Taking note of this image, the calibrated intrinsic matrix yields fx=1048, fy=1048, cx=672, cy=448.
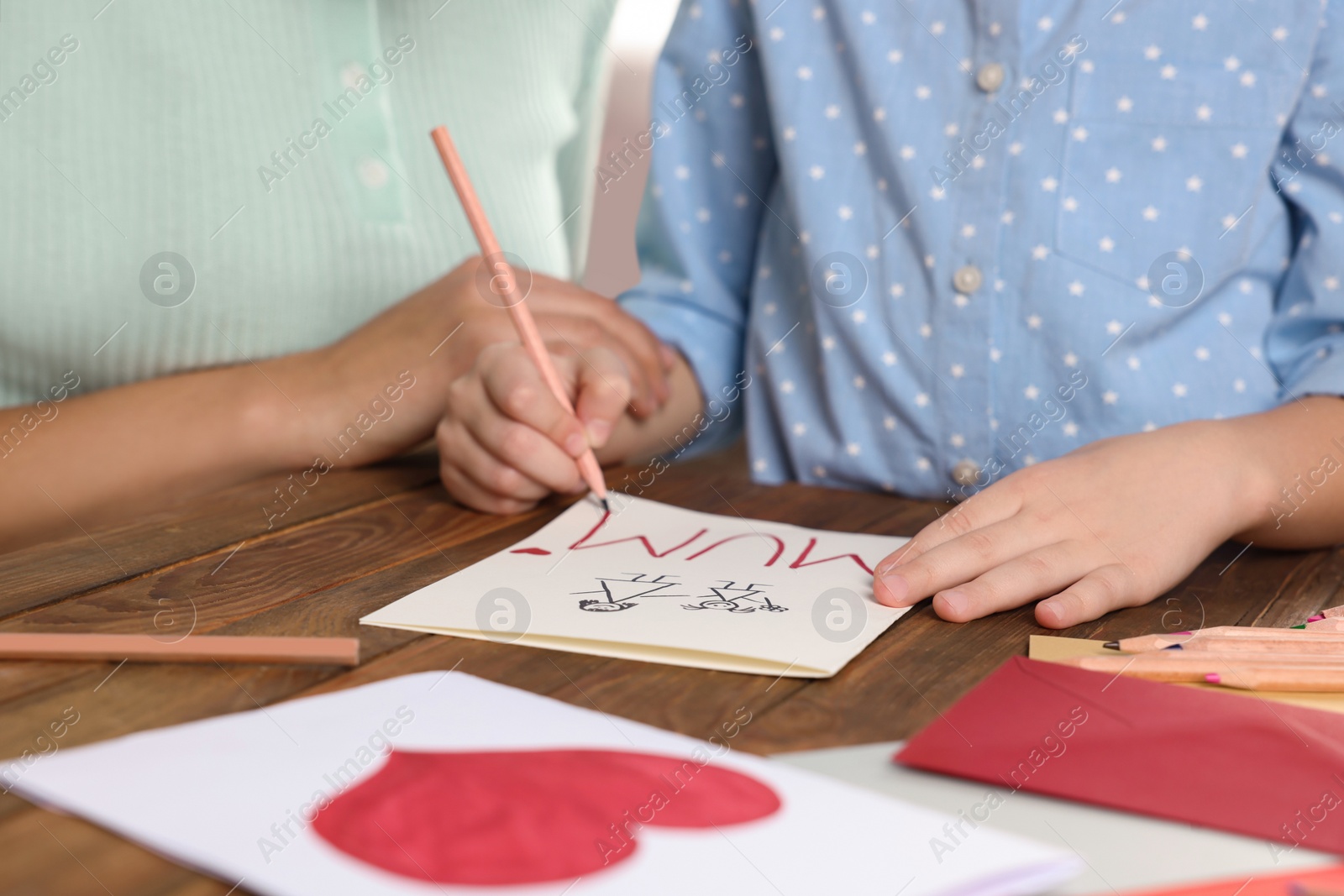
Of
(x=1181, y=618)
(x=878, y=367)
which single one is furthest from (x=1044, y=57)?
(x=1181, y=618)

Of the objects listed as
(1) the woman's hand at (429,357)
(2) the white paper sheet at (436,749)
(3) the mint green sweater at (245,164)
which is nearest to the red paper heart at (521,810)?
(2) the white paper sheet at (436,749)

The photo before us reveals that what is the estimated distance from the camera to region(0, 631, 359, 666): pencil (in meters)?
0.38

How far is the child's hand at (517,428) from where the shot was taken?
610 millimetres

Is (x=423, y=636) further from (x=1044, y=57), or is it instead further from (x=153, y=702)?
(x=1044, y=57)

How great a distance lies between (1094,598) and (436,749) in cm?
28

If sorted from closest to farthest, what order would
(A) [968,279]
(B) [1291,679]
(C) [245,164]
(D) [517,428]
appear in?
(B) [1291,679], (D) [517,428], (A) [968,279], (C) [245,164]

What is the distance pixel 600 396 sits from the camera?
642 millimetres

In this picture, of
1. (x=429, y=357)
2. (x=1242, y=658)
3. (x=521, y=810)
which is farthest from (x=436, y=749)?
(x=429, y=357)

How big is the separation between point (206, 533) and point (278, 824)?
1.08 feet

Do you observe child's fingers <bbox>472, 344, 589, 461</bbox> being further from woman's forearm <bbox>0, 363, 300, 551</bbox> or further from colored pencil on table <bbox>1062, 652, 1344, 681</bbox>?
colored pencil on table <bbox>1062, 652, 1344, 681</bbox>

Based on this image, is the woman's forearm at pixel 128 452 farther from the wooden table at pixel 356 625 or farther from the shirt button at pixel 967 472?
the shirt button at pixel 967 472

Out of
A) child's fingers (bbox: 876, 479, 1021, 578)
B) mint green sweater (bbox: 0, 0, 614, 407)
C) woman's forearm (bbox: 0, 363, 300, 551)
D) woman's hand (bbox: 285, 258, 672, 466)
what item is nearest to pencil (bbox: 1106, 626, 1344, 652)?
child's fingers (bbox: 876, 479, 1021, 578)

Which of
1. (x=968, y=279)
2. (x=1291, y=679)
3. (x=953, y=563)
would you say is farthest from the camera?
(x=968, y=279)

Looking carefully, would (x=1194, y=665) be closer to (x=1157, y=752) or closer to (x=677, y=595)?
(x=1157, y=752)
